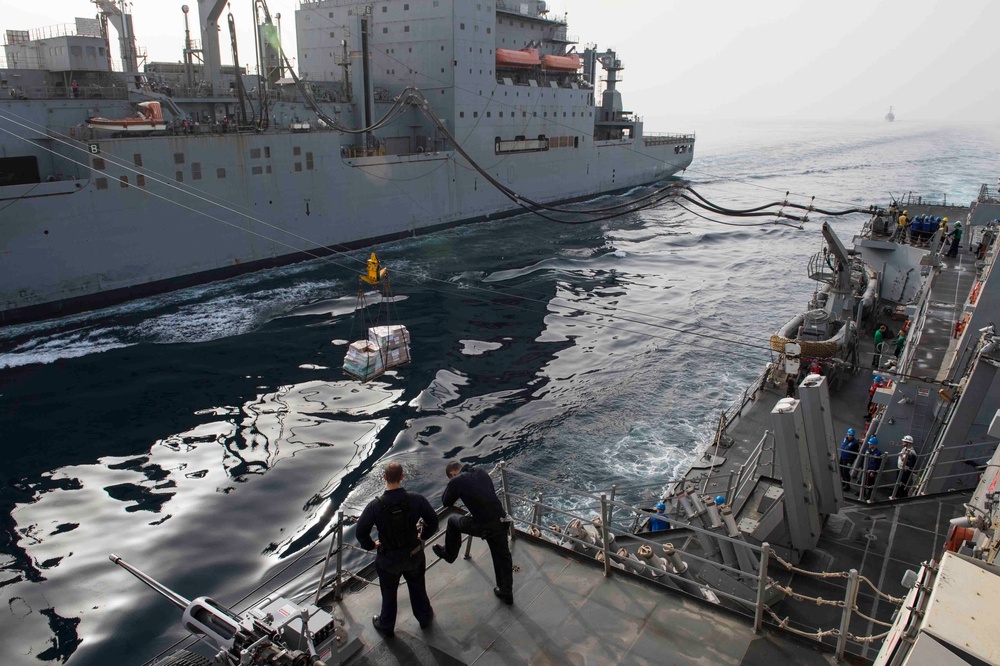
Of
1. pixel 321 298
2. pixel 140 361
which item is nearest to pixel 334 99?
pixel 321 298

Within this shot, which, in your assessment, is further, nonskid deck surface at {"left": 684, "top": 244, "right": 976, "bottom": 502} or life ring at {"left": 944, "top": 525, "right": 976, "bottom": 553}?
nonskid deck surface at {"left": 684, "top": 244, "right": 976, "bottom": 502}

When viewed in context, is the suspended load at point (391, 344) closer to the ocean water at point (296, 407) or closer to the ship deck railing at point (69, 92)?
the ocean water at point (296, 407)

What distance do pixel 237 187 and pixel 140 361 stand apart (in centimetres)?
988

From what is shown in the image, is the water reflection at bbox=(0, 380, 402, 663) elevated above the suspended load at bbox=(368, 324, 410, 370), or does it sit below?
below

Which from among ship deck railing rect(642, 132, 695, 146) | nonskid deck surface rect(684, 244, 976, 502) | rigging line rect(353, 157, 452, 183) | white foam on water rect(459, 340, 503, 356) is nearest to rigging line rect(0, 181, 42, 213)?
rigging line rect(353, 157, 452, 183)

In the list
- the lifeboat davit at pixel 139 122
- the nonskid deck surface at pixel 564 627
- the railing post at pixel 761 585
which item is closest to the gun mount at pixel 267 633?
the nonskid deck surface at pixel 564 627

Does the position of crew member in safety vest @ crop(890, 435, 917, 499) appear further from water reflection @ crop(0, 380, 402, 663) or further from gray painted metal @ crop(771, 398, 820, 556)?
water reflection @ crop(0, 380, 402, 663)

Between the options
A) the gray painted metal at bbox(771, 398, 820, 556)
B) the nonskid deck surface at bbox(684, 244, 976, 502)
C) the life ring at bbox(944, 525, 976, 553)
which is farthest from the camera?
the nonskid deck surface at bbox(684, 244, 976, 502)

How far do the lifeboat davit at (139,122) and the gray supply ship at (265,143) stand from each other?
2.7 inches

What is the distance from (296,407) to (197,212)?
12782mm

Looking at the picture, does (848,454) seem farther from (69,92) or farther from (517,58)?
(517,58)

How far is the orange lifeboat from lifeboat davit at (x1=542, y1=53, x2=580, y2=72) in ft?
5.41

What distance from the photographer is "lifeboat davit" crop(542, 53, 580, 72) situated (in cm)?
4294

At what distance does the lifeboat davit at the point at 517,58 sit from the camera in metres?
39.2
